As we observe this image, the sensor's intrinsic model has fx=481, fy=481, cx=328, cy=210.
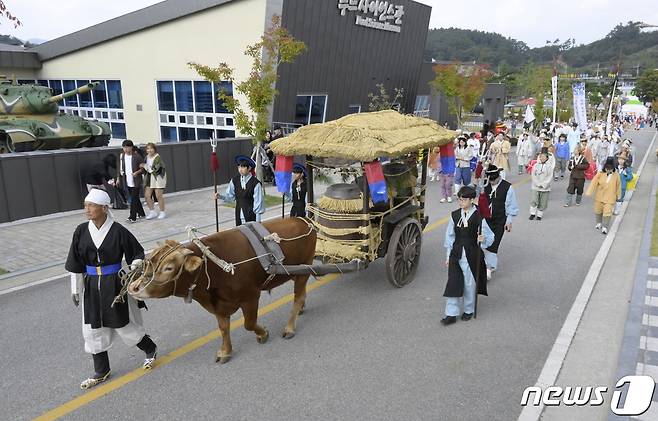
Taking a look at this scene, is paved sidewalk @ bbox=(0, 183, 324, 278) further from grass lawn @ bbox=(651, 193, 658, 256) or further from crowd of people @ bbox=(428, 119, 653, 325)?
grass lawn @ bbox=(651, 193, 658, 256)

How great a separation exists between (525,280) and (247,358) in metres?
4.65

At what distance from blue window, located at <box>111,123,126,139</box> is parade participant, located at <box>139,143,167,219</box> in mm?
17852

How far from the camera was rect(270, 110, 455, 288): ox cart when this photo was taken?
6117 mm

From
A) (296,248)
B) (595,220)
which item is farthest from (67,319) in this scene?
(595,220)

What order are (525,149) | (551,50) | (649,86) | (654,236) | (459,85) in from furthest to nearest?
(551,50) → (649,86) → (459,85) → (525,149) → (654,236)

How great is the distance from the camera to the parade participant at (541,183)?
1124 cm

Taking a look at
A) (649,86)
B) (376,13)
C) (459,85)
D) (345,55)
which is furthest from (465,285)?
(649,86)

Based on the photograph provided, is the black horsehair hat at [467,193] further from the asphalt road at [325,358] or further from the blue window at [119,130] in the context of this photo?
the blue window at [119,130]

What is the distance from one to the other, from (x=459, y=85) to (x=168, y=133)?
56.6 ft

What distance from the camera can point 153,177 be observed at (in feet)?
36.6

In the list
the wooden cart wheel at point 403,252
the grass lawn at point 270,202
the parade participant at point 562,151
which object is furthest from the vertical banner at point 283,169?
the parade participant at point 562,151

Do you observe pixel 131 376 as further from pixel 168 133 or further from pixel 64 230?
pixel 168 133

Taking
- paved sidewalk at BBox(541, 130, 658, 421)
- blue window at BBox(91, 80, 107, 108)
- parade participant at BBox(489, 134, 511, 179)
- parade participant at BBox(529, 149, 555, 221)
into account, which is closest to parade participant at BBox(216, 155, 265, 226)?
paved sidewalk at BBox(541, 130, 658, 421)

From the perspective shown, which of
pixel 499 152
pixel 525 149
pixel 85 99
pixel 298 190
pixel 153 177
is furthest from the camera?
pixel 85 99
